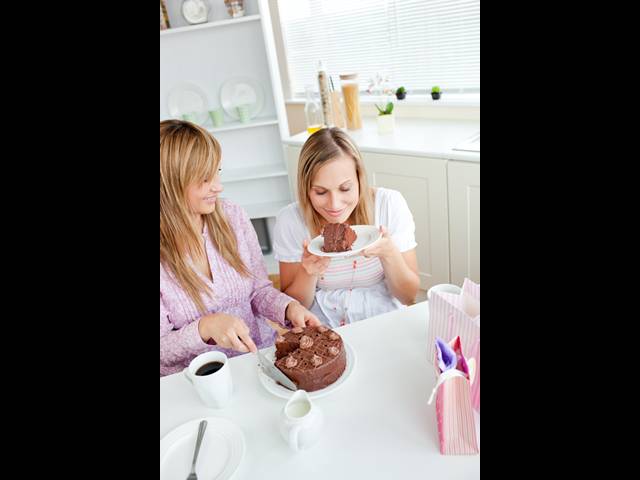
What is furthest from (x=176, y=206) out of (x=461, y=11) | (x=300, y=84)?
(x=300, y=84)

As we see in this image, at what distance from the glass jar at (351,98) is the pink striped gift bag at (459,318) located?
2.10m

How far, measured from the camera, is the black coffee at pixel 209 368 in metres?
1.01

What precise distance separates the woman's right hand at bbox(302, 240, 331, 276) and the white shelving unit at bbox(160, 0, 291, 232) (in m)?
1.71

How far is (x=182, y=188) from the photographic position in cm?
141

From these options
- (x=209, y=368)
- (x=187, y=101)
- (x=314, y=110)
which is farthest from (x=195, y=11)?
(x=209, y=368)

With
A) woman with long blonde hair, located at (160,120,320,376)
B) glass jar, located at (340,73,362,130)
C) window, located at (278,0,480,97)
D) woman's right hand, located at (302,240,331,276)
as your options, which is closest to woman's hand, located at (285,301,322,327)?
woman with long blonde hair, located at (160,120,320,376)

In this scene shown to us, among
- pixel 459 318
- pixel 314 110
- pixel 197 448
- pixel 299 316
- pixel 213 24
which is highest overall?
pixel 213 24

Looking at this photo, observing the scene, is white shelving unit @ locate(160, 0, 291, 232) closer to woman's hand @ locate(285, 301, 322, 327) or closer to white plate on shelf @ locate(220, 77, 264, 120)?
white plate on shelf @ locate(220, 77, 264, 120)

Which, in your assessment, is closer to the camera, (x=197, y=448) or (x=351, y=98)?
(x=197, y=448)

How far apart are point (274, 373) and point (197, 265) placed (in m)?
0.57

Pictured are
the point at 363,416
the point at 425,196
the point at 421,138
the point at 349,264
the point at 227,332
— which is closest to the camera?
the point at 363,416

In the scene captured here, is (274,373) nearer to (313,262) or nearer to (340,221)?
(313,262)

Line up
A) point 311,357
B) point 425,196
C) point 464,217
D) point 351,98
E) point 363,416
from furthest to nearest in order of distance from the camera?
point 351,98 → point 425,196 → point 464,217 → point 311,357 → point 363,416
